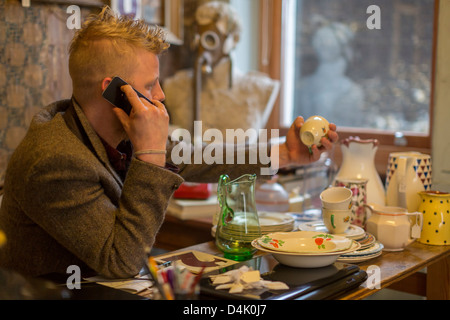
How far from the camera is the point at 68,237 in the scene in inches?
45.9

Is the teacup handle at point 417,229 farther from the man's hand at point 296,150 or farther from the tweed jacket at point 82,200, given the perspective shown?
the tweed jacket at point 82,200

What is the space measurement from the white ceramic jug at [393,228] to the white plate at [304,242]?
231 millimetres

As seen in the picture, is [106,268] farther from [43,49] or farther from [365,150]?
[43,49]

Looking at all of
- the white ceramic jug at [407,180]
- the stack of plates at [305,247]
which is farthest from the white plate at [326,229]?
the white ceramic jug at [407,180]

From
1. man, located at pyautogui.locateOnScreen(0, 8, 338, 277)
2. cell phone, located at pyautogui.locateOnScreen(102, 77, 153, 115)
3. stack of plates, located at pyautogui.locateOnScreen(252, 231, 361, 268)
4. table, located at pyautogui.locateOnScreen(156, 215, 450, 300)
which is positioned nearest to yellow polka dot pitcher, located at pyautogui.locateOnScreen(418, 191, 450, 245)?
table, located at pyautogui.locateOnScreen(156, 215, 450, 300)

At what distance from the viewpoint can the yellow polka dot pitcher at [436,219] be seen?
155 centimetres

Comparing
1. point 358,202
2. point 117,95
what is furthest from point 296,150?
point 117,95

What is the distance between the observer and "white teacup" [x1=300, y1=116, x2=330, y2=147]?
1527 mm

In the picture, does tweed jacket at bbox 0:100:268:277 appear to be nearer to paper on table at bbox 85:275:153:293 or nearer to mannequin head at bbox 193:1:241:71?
paper on table at bbox 85:275:153:293

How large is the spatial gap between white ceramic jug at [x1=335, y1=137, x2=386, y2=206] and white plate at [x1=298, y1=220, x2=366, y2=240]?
203 millimetres

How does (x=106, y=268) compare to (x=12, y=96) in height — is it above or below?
below

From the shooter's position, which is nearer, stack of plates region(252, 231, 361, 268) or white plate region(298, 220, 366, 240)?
stack of plates region(252, 231, 361, 268)

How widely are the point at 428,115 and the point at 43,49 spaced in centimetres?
164
